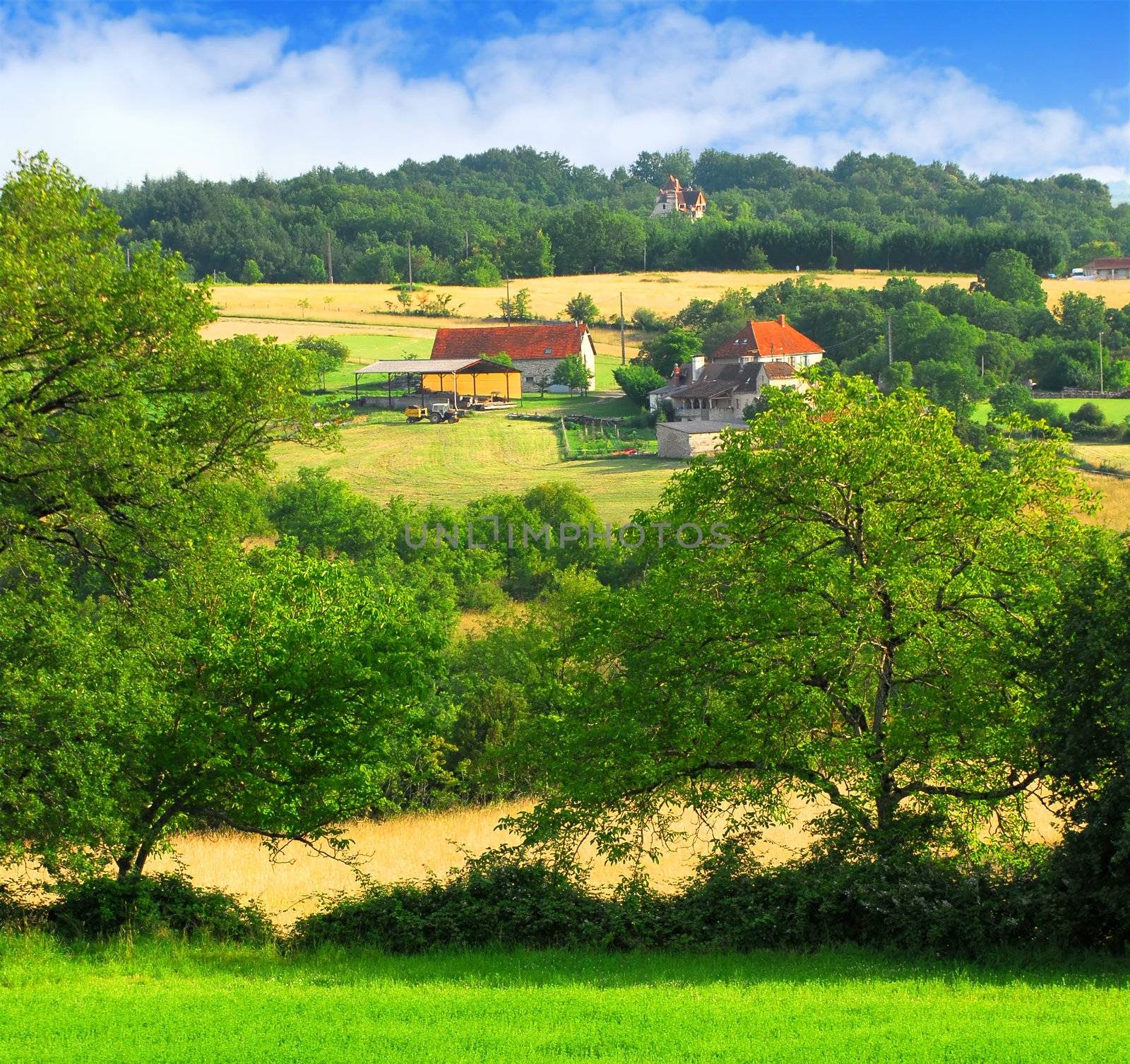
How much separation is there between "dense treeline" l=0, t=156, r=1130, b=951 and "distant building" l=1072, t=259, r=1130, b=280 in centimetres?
12765

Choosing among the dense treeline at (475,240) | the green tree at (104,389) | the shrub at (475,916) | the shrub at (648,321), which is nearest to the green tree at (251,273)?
the dense treeline at (475,240)

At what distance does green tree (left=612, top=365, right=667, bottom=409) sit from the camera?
71.6 meters

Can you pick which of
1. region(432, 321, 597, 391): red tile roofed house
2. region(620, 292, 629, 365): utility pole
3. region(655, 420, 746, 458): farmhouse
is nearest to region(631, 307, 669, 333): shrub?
region(620, 292, 629, 365): utility pole

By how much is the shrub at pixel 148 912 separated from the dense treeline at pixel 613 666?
0.12ft

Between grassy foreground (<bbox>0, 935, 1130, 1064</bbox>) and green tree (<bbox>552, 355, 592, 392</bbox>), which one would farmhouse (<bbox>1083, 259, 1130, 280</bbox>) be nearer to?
green tree (<bbox>552, 355, 592, 392</bbox>)

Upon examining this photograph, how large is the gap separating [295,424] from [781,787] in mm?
8106

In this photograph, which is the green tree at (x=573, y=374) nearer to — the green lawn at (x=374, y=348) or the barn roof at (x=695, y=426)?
the green lawn at (x=374, y=348)

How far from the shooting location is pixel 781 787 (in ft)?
51.6

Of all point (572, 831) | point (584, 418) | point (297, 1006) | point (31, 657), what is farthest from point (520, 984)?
point (584, 418)

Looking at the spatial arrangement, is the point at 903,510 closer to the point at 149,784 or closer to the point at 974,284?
the point at 149,784

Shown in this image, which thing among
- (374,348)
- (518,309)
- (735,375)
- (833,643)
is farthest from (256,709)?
(518,309)

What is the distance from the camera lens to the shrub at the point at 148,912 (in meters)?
13.4

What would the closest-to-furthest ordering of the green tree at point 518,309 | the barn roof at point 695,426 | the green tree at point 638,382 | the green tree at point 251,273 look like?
the barn roof at point 695,426 < the green tree at point 638,382 < the green tree at point 518,309 < the green tree at point 251,273

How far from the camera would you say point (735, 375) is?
67.9m
